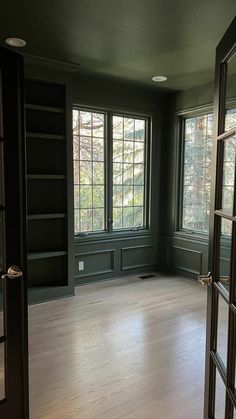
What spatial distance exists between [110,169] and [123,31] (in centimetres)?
199

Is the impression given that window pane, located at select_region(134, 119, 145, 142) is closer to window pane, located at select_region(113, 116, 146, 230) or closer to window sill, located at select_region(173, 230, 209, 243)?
window pane, located at select_region(113, 116, 146, 230)

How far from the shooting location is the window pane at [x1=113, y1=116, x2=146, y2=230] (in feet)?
15.5

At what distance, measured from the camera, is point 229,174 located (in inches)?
54.7

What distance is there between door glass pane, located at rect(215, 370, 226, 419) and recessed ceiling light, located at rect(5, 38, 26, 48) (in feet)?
10.2

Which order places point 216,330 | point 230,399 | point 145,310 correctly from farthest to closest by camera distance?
point 145,310
point 216,330
point 230,399

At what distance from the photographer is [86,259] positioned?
176 inches

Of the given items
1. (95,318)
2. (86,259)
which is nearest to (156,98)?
(86,259)

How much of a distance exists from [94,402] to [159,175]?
3.63 m

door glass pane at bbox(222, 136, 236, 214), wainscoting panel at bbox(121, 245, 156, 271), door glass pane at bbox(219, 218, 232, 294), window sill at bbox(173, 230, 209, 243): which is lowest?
wainscoting panel at bbox(121, 245, 156, 271)

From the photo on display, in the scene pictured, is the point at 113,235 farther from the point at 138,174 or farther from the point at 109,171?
the point at 138,174

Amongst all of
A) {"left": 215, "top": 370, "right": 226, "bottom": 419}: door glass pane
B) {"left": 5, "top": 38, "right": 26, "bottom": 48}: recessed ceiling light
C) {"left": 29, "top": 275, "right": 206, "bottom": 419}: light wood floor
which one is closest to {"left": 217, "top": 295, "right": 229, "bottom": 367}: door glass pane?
{"left": 215, "top": 370, "right": 226, "bottom": 419}: door glass pane

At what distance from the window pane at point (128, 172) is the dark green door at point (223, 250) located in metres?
3.22

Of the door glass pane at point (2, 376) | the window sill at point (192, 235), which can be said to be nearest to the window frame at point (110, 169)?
the window sill at point (192, 235)

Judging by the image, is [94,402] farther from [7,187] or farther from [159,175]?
[159,175]
